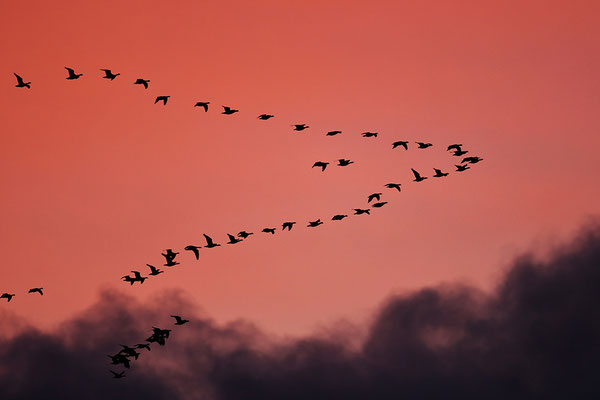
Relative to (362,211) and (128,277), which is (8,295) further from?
(362,211)

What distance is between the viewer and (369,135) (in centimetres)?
17200

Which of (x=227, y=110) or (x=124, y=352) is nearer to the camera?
(x=227, y=110)

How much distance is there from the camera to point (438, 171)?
559 ft

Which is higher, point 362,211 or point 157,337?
point 362,211

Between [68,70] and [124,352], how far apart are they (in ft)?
117

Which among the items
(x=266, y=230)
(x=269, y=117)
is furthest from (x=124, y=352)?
(x=269, y=117)

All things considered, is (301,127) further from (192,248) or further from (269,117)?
(192,248)

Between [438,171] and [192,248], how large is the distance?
1149 inches

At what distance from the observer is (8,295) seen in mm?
176875

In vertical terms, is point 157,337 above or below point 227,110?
below

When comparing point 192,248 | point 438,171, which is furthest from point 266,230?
point 438,171

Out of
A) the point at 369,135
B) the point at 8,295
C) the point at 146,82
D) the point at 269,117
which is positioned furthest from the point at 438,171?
the point at 8,295

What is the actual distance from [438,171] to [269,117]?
19910mm

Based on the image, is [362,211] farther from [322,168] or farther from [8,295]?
[8,295]
